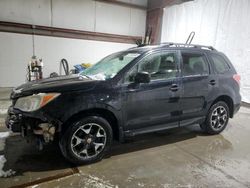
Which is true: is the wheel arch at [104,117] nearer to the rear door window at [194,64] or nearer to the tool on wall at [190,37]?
the rear door window at [194,64]

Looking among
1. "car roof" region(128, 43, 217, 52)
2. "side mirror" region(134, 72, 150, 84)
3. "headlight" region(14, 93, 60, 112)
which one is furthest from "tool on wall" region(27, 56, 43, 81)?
"side mirror" region(134, 72, 150, 84)

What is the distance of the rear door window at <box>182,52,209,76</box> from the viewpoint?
3.30 metres

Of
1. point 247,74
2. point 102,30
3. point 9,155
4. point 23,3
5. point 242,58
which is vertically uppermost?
point 23,3

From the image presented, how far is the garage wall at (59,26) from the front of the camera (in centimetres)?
752

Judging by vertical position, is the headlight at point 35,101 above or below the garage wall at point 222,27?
below

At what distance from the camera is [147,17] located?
995 cm

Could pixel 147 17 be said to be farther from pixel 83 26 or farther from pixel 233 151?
pixel 233 151

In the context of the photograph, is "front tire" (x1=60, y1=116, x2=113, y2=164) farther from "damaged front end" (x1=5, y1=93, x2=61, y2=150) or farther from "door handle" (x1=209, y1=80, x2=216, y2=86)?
"door handle" (x1=209, y1=80, x2=216, y2=86)

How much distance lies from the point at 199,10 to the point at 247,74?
9.03 ft

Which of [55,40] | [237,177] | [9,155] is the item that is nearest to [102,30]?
[55,40]

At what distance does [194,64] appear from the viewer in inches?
135

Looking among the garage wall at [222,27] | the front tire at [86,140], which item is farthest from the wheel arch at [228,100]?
the garage wall at [222,27]

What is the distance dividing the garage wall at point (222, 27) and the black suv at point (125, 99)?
2.93 metres

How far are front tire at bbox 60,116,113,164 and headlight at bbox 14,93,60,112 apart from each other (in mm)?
377
